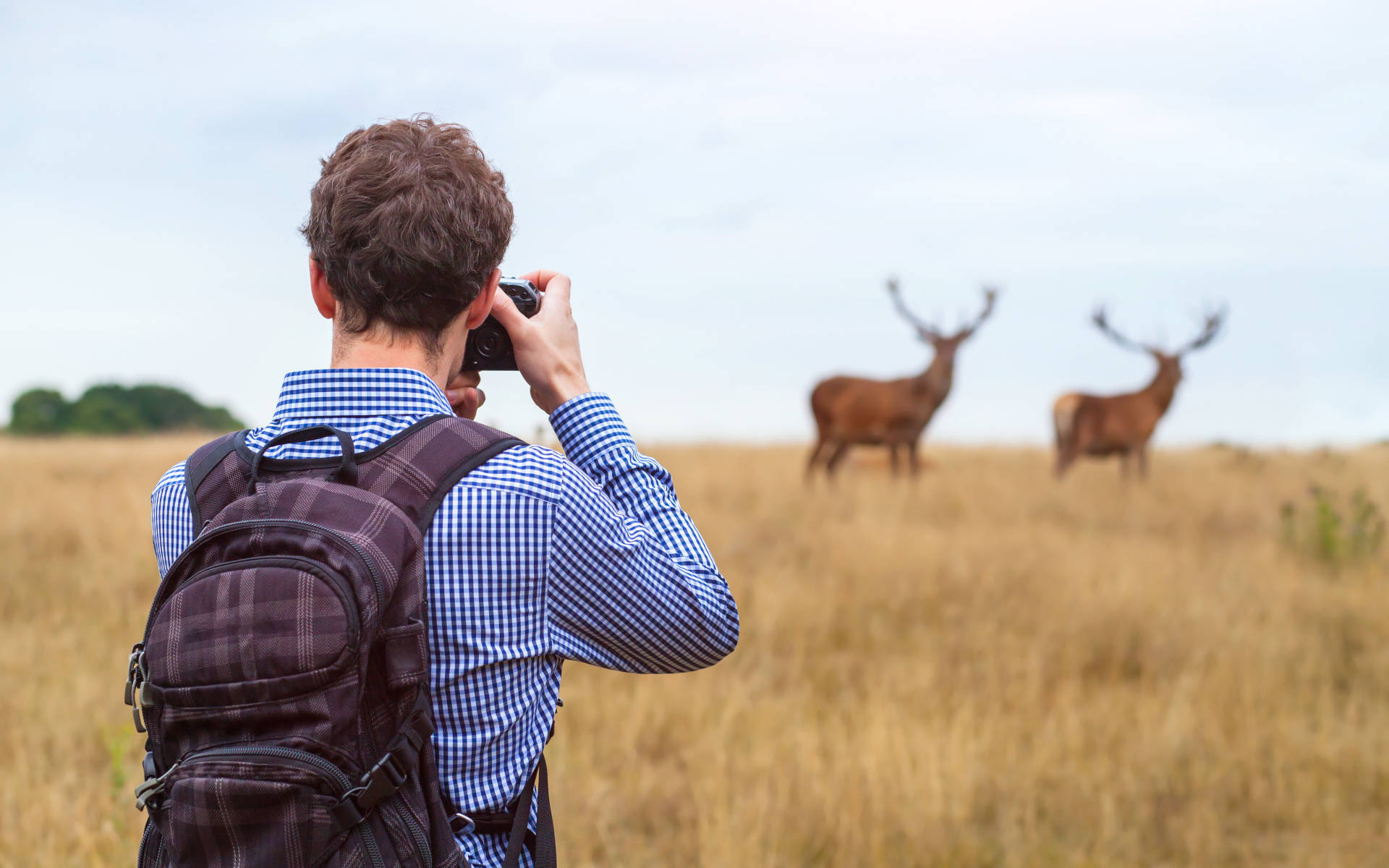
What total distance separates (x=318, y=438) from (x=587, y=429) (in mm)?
330

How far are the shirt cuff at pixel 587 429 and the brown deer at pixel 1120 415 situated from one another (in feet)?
45.9

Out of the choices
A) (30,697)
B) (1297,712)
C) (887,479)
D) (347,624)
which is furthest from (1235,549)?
(347,624)

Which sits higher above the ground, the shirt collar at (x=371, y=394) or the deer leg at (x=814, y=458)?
the shirt collar at (x=371, y=394)

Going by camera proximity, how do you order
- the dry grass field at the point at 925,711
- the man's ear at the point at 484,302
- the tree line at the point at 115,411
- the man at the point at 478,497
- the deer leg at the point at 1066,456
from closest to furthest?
the man at the point at 478,497, the man's ear at the point at 484,302, the dry grass field at the point at 925,711, the deer leg at the point at 1066,456, the tree line at the point at 115,411

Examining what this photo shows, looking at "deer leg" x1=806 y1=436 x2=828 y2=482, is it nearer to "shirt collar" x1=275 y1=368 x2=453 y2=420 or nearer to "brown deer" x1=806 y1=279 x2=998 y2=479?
"brown deer" x1=806 y1=279 x2=998 y2=479

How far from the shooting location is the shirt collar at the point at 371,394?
1304 mm

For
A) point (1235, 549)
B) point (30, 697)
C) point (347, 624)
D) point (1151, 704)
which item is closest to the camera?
point (347, 624)

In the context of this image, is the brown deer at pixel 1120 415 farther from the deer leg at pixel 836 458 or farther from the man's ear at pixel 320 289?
the man's ear at pixel 320 289

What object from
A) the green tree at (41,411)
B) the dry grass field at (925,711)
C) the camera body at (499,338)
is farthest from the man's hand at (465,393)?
the green tree at (41,411)

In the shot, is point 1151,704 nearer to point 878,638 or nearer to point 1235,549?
point 878,638

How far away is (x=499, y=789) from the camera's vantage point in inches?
52.4

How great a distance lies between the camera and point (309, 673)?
3.72 ft

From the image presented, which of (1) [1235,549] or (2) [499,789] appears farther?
(1) [1235,549]

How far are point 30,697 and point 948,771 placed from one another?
3.55m
